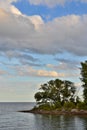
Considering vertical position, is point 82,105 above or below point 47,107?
below

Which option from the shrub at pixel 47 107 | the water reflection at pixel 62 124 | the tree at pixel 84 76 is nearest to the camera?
the water reflection at pixel 62 124

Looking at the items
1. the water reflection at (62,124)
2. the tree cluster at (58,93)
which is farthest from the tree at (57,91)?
the water reflection at (62,124)

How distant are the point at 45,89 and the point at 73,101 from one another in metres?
18.6

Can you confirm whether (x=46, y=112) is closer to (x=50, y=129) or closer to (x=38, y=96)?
(x=38, y=96)

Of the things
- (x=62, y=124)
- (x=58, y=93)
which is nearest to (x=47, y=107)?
(x=58, y=93)

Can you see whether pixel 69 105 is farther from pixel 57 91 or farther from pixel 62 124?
pixel 62 124

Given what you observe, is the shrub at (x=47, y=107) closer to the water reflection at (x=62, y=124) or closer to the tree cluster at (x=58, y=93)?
the tree cluster at (x=58, y=93)

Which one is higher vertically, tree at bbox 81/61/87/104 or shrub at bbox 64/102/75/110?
tree at bbox 81/61/87/104

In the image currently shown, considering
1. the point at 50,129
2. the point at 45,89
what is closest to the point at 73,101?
the point at 45,89

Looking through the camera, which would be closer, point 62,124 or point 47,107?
point 62,124

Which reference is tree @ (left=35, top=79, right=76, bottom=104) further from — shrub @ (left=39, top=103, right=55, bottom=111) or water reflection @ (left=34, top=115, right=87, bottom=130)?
water reflection @ (left=34, top=115, right=87, bottom=130)

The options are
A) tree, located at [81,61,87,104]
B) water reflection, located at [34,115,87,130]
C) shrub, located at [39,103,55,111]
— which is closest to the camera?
water reflection, located at [34,115,87,130]

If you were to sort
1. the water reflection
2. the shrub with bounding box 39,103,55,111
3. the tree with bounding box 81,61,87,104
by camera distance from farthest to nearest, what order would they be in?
the shrub with bounding box 39,103,55,111
the tree with bounding box 81,61,87,104
the water reflection

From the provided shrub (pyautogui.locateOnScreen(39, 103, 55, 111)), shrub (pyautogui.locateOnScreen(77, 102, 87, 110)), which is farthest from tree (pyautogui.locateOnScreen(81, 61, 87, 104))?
shrub (pyautogui.locateOnScreen(39, 103, 55, 111))
